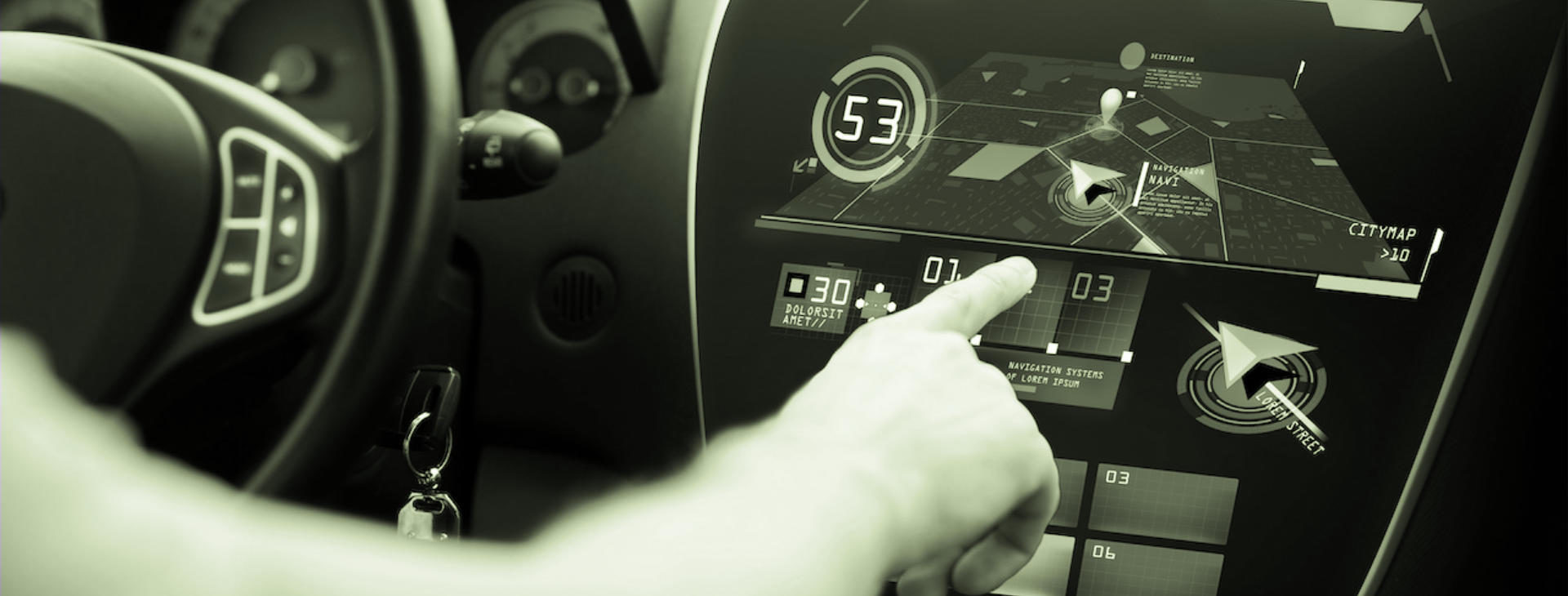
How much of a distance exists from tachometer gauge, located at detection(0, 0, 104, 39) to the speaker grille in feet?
1.33

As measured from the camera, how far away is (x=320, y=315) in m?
0.69

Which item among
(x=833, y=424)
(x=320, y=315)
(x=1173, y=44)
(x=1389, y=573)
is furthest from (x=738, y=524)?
(x=1389, y=573)

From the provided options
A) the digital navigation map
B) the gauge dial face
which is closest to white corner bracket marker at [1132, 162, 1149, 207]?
the digital navigation map

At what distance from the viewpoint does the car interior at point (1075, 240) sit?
38.1 inches

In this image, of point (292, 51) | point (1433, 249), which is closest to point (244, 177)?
point (292, 51)

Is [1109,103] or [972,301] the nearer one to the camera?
[972,301]

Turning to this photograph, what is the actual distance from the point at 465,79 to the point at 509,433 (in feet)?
1.11

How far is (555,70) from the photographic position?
107cm

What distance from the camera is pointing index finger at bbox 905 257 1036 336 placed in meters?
0.70

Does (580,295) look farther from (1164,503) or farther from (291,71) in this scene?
(1164,503)

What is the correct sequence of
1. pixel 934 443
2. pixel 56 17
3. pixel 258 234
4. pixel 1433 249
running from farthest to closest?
pixel 1433 249 < pixel 56 17 < pixel 258 234 < pixel 934 443

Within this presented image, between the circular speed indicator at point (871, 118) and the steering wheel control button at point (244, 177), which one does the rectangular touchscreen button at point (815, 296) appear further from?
the steering wheel control button at point (244, 177)

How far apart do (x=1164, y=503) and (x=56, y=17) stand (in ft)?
3.21

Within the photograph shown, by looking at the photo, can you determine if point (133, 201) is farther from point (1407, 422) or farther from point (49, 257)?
point (1407, 422)
